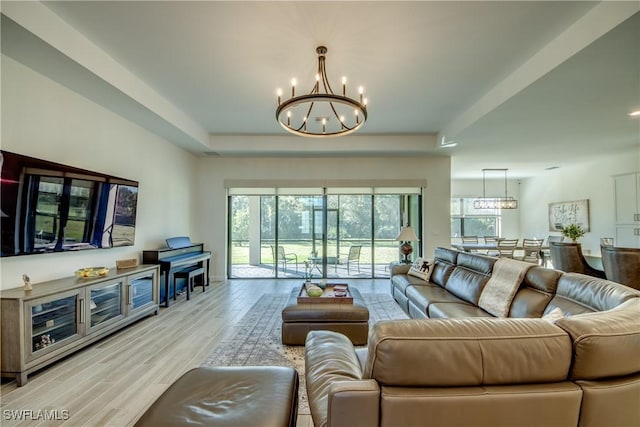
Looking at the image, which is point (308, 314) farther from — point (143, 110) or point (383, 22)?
point (143, 110)

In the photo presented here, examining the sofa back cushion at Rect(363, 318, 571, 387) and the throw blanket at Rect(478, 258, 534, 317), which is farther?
the throw blanket at Rect(478, 258, 534, 317)

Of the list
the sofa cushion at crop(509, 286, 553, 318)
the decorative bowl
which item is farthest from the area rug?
the sofa cushion at crop(509, 286, 553, 318)

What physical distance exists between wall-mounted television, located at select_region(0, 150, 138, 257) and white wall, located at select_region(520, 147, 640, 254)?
9.69 metres

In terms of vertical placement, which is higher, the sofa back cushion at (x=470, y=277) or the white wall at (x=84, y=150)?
the white wall at (x=84, y=150)

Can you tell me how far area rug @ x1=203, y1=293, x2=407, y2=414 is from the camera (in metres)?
2.91

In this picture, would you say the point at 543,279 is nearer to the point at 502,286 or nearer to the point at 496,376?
the point at 502,286

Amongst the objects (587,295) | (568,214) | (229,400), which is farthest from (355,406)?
(568,214)

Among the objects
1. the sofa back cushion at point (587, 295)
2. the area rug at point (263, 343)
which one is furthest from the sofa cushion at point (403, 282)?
the sofa back cushion at point (587, 295)

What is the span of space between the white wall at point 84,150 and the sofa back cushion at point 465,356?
3.60 meters

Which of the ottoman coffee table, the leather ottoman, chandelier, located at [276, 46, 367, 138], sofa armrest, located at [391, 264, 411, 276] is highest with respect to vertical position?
chandelier, located at [276, 46, 367, 138]

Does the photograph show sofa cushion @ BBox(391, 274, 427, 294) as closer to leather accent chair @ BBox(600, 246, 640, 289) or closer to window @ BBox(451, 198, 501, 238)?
leather accent chair @ BBox(600, 246, 640, 289)

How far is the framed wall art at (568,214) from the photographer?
7746mm

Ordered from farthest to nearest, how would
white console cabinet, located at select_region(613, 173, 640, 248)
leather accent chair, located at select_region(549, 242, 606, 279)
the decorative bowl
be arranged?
1. white console cabinet, located at select_region(613, 173, 640, 248)
2. leather accent chair, located at select_region(549, 242, 606, 279)
3. the decorative bowl

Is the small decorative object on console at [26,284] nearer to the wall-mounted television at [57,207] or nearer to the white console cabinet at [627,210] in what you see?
the wall-mounted television at [57,207]
